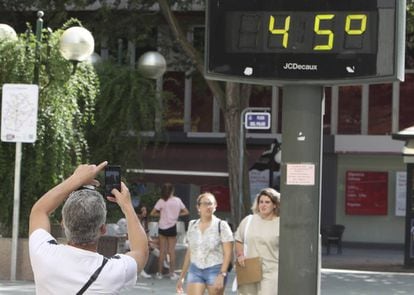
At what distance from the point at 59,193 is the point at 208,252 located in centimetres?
584

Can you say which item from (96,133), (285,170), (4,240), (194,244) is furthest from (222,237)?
(96,133)

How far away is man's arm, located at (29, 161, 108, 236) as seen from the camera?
164 inches

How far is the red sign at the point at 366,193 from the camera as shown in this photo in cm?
3023

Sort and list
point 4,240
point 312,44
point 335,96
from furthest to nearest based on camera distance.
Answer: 1. point 335,96
2. point 4,240
3. point 312,44

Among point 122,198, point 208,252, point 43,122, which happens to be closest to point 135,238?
point 122,198

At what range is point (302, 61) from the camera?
750cm

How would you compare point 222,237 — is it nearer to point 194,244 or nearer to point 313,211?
point 194,244

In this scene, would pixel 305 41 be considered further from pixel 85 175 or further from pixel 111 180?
pixel 85 175

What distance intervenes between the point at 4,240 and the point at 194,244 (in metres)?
5.43

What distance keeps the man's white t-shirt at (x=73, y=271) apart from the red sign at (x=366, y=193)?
26.8 meters

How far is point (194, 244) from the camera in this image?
32.8ft

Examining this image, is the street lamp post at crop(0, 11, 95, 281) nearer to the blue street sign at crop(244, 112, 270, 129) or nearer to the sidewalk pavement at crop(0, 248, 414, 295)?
the sidewalk pavement at crop(0, 248, 414, 295)

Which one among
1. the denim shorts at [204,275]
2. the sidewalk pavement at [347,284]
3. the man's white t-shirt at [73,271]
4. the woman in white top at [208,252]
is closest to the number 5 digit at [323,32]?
the woman in white top at [208,252]

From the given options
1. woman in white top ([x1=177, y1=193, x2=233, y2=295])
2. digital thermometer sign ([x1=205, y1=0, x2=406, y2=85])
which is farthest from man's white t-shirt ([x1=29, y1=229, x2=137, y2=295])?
woman in white top ([x1=177, y1=193, x2=233, y2=295])
